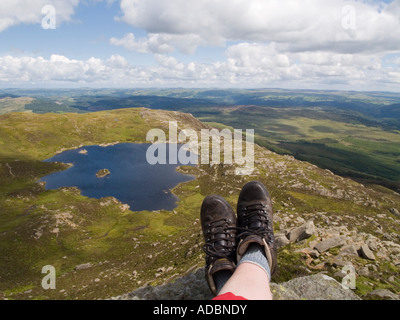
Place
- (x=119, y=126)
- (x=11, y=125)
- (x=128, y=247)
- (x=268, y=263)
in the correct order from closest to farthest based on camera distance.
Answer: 1. (x=268, y=263)
2. (x=128, y=247)
3. (x=11, y=125)
4. (x=119, y=126)

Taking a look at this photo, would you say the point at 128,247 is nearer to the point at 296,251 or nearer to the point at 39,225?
the point at 39,225

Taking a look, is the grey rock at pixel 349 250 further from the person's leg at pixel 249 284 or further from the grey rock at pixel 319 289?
the person's leg at pixel 249 284

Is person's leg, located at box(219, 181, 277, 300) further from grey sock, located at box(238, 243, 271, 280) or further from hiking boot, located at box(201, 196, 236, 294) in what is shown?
hiking boot, located at box(201, 196, 236, 294)

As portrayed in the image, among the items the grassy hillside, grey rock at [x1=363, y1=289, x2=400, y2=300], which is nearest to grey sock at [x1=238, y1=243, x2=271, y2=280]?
the grassy hillside

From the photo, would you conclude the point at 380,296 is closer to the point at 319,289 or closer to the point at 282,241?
the point at 319,289

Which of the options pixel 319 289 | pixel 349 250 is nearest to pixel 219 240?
pixel 319 289

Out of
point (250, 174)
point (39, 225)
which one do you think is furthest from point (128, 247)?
point (250, 174)
